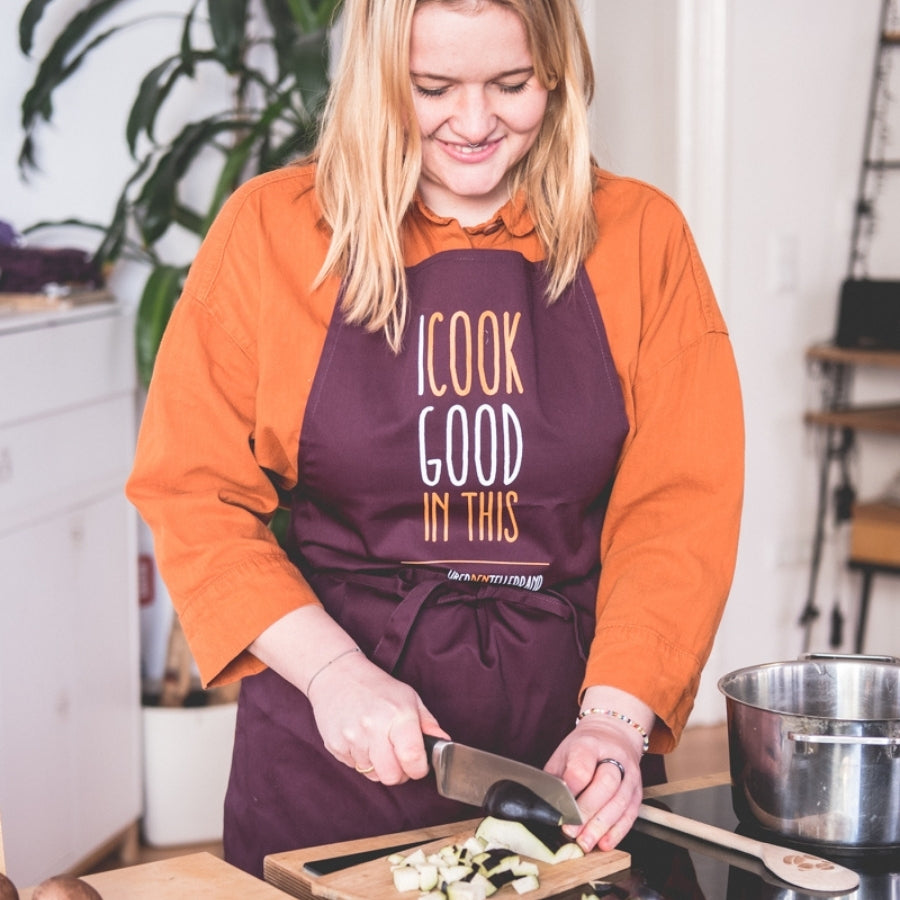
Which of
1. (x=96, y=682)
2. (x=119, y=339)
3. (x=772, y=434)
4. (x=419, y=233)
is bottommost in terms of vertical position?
(x=96, y=682)

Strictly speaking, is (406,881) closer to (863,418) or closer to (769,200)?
(863,418)

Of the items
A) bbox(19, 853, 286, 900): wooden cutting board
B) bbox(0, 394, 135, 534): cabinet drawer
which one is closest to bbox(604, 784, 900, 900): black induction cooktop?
bbox(19, 853, 286, 900): wooden cutting board

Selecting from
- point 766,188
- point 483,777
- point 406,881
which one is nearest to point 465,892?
point 406,881

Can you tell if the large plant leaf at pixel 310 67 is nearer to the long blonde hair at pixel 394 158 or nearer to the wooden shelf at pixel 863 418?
the long blonde hair at pixel 394 158

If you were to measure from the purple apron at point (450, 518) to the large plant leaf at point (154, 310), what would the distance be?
4.77 feet

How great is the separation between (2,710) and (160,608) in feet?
2.56

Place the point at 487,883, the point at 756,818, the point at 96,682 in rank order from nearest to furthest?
the point at 487,883 → the point at 756,818 → the point at 96,682

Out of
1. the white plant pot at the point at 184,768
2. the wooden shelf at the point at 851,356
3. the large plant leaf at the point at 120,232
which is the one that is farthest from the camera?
the wooden shelf at the point at 851,356

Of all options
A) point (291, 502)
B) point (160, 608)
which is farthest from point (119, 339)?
point (291, 502)

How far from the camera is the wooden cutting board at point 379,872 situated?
0.99 metres

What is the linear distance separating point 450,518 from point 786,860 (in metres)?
0.45

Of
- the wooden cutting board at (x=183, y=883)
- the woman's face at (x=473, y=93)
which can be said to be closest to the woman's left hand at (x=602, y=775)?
the wooden cutting board at (x=183, y=883)

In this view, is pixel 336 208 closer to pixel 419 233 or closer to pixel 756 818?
pixel 419 233

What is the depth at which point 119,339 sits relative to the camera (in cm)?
285
